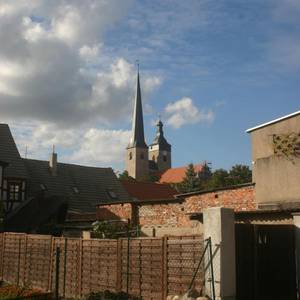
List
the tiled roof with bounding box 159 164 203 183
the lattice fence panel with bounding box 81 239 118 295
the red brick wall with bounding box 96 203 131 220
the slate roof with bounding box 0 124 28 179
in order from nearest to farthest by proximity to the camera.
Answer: the lattice fence panel with bounding box 81 239 118 295, the red brick wall with bounding box 96 203 131 220, the slate roof with bounding box 0 124 28 179, the tiled roof with bounding box 159 164 203 183

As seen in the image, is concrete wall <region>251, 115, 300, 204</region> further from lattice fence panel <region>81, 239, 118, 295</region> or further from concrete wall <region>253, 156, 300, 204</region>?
lattice fence panel <region>81, 239, 118, 295</region>

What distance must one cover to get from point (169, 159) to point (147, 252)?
4829 inches

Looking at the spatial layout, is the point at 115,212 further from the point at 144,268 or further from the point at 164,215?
the point at 144,268

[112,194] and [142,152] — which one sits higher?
[142,152]

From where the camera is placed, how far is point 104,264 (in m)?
15.2

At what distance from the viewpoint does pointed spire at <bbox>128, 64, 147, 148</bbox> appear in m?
104

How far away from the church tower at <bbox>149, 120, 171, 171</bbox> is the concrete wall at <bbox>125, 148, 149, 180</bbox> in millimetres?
6112

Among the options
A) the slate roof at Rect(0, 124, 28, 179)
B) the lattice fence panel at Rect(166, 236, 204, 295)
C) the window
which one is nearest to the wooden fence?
the lattice fence panel at Rect(166, 236, 204, 295)

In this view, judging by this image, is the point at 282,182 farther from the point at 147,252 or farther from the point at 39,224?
the point at 39,224

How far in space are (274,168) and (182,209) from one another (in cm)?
621

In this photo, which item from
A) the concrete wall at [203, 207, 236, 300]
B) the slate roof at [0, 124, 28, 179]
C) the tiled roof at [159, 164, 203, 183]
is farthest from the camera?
the tiled roof at [159, 164, 203, 183]

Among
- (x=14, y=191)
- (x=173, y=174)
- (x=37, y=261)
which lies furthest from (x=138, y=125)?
(x=37, y=261)

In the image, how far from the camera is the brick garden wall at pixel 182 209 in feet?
74.3

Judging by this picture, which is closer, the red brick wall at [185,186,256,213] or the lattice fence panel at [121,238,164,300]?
the lattice fence panel at [121,238,164,300]
